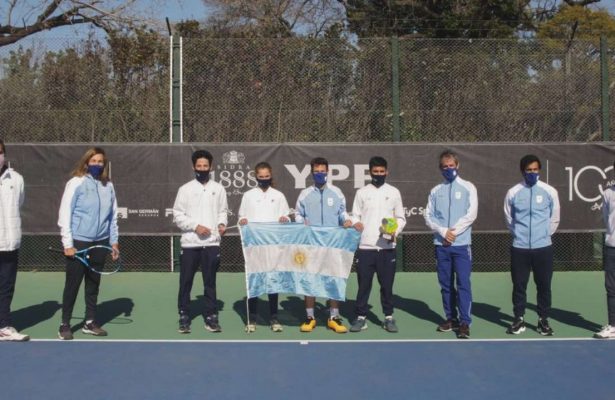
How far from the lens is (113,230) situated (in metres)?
7.34

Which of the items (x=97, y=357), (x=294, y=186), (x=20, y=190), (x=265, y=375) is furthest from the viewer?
(x=294, y=186)

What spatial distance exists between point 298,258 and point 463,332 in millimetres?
1843

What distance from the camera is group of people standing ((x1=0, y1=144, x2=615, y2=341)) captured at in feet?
23.0

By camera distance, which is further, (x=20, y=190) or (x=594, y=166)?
(x=594, y=166)

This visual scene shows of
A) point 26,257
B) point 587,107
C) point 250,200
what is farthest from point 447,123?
point 26,257

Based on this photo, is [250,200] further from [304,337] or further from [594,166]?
[594,166]

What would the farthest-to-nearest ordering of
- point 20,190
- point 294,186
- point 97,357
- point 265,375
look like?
point 294,186
point 20,190
point 97,357
point 265,375

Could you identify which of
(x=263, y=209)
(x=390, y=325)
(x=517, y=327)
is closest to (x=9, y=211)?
(x=263, y=209)

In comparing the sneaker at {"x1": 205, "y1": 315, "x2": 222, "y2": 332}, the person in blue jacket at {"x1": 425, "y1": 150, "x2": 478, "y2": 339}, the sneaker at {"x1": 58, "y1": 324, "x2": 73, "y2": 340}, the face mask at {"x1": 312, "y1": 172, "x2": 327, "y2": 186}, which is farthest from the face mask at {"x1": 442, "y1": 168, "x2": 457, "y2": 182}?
the sneaker at {"x1": 58, "y1": 324, "x2": 73, "y2": 340}

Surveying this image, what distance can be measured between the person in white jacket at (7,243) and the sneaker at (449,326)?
13.4 ft

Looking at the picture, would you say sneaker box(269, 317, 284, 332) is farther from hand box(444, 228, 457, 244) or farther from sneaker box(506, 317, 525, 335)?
sneaker box(506, 317, 525, 335)

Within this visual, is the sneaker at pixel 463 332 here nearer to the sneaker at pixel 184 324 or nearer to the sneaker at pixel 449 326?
the sneaker at pixel 449 326

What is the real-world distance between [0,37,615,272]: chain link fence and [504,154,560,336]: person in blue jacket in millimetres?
3758

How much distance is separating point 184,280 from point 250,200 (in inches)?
42.3
